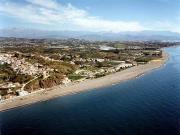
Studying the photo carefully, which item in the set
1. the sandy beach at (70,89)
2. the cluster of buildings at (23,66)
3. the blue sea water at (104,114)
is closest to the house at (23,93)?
the sandy beach at (70,89)

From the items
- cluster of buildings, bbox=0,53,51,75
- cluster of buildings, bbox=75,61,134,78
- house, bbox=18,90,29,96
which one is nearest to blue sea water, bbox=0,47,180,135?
house, bbox=18,90,29,96

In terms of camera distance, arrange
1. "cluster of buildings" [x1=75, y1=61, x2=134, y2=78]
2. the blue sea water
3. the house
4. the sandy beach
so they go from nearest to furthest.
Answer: the blue sea water, the sandy beach, the house, "cluster of buildings" [x1=75, y1=61, x2=134, y2=78]

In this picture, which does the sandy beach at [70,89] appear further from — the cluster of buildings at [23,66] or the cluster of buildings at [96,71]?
the cluster of buildings at [23,66]

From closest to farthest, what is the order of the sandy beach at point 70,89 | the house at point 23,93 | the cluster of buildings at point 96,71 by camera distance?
the sandy beach at point 70,89 → the house at point 23,93 → the cluster of buildings at point 96,71

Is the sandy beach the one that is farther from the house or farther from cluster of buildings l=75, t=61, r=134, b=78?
cluster of buildings l=75, t=61, r=134, b=78

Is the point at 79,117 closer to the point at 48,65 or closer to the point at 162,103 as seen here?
the point at 162,103

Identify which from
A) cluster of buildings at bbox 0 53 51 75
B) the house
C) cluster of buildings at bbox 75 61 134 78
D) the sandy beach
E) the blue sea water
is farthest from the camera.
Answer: cluster of buildings at bbox 75 61 134 78

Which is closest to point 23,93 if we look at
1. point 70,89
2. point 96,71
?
point 70,89

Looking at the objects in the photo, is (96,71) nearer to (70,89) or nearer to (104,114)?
(70,89)
